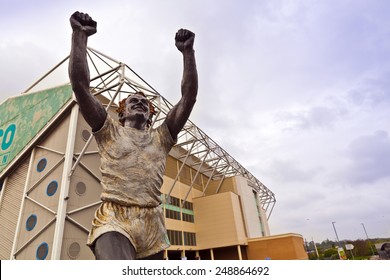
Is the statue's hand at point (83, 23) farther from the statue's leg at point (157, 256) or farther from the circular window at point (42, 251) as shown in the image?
the circular window at point (42, 251)

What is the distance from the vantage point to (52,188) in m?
13.3

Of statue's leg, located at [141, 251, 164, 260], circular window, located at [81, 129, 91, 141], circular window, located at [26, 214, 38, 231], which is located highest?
circular window, located at [81, 129, 91, 141]

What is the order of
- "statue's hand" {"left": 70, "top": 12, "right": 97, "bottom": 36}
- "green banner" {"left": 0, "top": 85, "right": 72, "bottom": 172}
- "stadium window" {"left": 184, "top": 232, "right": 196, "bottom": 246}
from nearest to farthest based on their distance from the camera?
"statue's hand" {"left": 70, "top": 12, "right": 97, "bottom": 36}
"green banner" {"left": 0, "top": 85, "right": 72, "bottom": 172}
"stadium window" {"left": 184, "top": 232, "right": 196, "bottom": 246}

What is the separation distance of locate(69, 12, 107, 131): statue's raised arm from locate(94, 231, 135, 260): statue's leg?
76cm

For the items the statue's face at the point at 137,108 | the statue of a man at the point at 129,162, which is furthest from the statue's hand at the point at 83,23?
the statue's face at the point at 137,108

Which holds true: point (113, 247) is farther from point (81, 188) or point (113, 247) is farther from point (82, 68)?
point (81, 188)

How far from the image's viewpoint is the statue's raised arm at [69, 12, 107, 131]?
1.91 m

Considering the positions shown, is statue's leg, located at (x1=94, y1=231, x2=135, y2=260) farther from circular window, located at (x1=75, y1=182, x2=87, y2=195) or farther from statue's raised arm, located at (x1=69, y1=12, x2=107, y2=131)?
circular window, located at (x1=75, y1=182, x2=87, y2=195)

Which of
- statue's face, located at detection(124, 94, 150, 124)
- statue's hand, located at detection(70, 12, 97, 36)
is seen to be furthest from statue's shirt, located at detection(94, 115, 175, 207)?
statue's hand, located at detection(70, 12, 97, 36)

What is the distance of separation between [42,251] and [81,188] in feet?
9.59

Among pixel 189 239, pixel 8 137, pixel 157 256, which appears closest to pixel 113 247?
pixel 157 256
